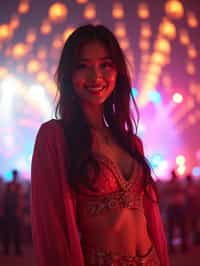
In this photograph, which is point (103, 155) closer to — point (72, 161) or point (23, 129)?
point (72, 161)

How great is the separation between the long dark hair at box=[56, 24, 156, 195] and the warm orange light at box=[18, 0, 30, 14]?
35.5 feet

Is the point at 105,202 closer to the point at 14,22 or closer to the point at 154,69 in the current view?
the point at 14,22

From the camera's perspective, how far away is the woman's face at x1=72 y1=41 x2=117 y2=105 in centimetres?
150

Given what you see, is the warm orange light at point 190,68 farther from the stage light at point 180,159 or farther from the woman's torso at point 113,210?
the woman's torso at point 113,210

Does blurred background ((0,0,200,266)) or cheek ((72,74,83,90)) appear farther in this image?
blurred background ((0,0,200,266))

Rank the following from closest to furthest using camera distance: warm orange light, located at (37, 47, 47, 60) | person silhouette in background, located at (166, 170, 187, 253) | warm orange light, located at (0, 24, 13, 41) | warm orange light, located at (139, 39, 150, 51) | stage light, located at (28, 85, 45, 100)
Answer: person silhouette in background, located at (166, 170, 187, 253) → warm orange light, located at (0, 24, 13, 41) → warm orange light, located at (37, 47, 47, 60) → stage light, located at (28, 85, 45, 100) → warm orange light, located at (139, 39, 150, 51)

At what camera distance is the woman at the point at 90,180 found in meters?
1.33

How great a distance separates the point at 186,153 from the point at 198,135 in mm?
875

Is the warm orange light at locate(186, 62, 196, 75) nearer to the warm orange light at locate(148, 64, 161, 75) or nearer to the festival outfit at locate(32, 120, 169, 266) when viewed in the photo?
the warm orange light at locate(148, 64, 161, 75)

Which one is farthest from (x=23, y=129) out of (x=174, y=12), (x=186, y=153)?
(x=186, y=153)

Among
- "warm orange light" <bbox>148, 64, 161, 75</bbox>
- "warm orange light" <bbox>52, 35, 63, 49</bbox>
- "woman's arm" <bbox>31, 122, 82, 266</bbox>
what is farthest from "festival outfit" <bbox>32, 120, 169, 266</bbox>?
"warm orange light" <bbox>148, 64, 161, 75</bbox>

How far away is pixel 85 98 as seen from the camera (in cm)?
153

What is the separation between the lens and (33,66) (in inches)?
534

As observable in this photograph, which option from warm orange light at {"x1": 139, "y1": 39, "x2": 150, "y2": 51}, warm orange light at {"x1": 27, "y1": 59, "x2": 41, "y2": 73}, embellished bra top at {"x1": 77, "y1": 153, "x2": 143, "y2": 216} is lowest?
embellished bra top at {"x1": 77, "y1": 153, "x2": 143, "y2": 216}
